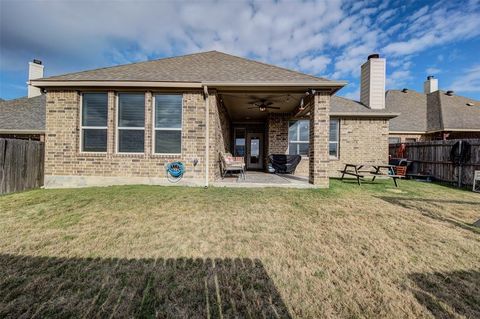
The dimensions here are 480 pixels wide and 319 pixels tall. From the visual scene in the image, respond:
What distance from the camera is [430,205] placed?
5016 millimetres

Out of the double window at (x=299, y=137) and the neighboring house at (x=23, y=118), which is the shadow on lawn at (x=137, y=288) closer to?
the double window at (x=299, y=137)

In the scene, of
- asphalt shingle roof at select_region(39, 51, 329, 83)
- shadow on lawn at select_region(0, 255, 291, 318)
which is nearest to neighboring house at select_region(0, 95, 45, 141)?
asphalt shingle roof at select_region(39, 51, 329, 83)

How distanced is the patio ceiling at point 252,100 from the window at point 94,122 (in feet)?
13.2

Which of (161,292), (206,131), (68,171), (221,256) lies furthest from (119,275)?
(68,171)

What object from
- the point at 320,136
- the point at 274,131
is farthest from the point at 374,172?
the point at 274,131

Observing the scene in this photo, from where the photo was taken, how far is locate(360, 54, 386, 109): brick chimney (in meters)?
10.8

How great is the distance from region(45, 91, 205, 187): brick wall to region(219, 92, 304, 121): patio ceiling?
1.79m

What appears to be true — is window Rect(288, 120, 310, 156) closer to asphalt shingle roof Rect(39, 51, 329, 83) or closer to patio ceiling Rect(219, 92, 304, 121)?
patio ceiling Rect(219, 92, 304, 121)

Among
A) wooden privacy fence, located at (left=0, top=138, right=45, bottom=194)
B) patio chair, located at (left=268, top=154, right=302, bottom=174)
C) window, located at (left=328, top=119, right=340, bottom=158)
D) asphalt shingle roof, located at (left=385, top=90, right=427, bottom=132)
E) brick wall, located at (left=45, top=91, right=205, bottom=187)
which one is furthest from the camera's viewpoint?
asphalt shingle roof, located at (left=385, top=90, right=427, bottom=132)

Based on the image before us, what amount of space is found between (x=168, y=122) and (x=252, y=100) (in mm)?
3608

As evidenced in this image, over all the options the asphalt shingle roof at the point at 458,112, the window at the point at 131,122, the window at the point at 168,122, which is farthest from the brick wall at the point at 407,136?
the window at the point at 131,122

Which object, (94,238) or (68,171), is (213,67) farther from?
(94,238)

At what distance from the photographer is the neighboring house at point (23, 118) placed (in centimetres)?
1028

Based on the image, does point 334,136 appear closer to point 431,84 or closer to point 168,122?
point 168,122
